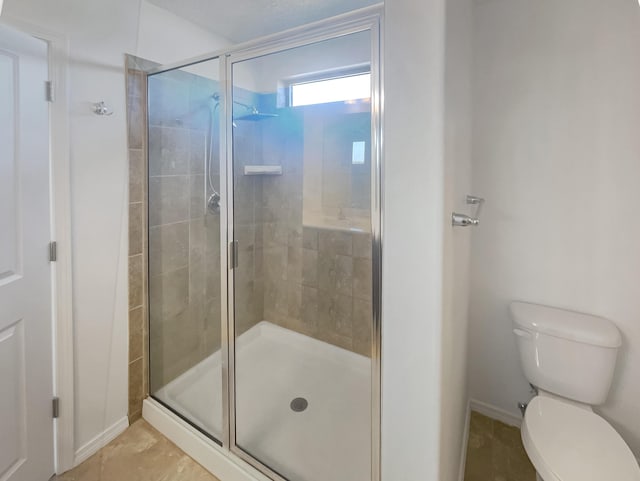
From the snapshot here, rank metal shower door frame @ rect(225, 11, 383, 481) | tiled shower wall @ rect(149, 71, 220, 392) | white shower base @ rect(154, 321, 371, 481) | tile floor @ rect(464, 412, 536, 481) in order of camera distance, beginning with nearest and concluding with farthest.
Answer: metal shower door frame @ rect(225, 11, 383, 481), white shower base @ rect(154, 321, 371, 481), tile floor @ rect(464, 412, 536, 481), tiled shower wall @ rect(149, 71, 220, 392)

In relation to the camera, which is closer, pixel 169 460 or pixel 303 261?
pixel 169 460

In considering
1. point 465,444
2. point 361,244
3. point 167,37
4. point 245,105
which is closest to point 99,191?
point 245,105

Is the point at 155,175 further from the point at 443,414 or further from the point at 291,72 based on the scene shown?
the point at 443,414

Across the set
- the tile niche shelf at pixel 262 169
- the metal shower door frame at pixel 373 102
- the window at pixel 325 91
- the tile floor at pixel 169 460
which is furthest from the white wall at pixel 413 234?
the tile niche shelf at pixel 262 169

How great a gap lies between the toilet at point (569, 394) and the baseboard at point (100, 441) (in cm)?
201

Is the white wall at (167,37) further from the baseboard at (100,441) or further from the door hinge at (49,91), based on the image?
the baseboard at (100,441)

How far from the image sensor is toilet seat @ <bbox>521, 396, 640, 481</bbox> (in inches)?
44.8

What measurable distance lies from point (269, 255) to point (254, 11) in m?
1.51

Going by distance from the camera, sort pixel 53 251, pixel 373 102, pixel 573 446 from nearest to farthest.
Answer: pixel 373 102, pixel 573 446, pixel 53 251

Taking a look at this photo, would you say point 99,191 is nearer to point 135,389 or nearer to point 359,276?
point 135,389

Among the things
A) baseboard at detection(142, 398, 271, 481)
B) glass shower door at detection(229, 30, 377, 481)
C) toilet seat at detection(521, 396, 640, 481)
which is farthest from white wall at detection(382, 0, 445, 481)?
baseboard at detection(142, 398, 271, 481)

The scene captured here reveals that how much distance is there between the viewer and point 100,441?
5.74 ft

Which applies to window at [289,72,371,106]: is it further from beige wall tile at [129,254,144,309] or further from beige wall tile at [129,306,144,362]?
beige wall tile at [129,306,144,362]

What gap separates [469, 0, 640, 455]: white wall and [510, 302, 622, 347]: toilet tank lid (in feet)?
0.24
